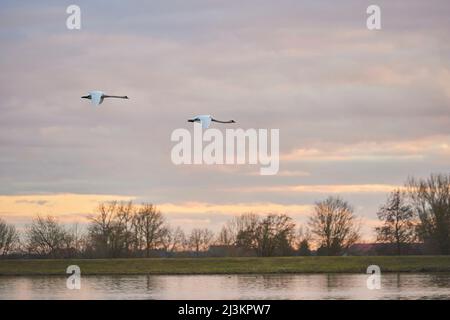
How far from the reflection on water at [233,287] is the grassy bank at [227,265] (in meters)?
4.41

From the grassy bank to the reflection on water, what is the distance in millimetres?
4414

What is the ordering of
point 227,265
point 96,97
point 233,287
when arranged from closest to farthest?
1. point 96,97
2. point 233,287
3. point 227,265

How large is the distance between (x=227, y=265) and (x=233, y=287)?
2156 centimetres

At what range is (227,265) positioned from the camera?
80500 mm

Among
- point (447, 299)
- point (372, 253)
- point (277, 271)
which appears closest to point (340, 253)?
point (372, 253)

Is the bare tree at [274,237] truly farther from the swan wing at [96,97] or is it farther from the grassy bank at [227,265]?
the swan wing at [96,97]

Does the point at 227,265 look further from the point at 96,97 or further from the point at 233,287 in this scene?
the point at 96,97

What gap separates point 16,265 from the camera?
8138cm

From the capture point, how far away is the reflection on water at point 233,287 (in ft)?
170

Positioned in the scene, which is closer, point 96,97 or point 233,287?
point 96,97

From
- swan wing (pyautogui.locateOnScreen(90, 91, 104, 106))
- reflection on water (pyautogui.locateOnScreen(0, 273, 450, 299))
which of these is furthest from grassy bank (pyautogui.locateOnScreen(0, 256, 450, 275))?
swan wing (pyautogui.locateOnScreen(90, 91, 104, 106))

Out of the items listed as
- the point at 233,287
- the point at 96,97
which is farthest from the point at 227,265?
the point at 96,97

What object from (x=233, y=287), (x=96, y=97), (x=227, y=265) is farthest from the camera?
(x=227, y=265)
